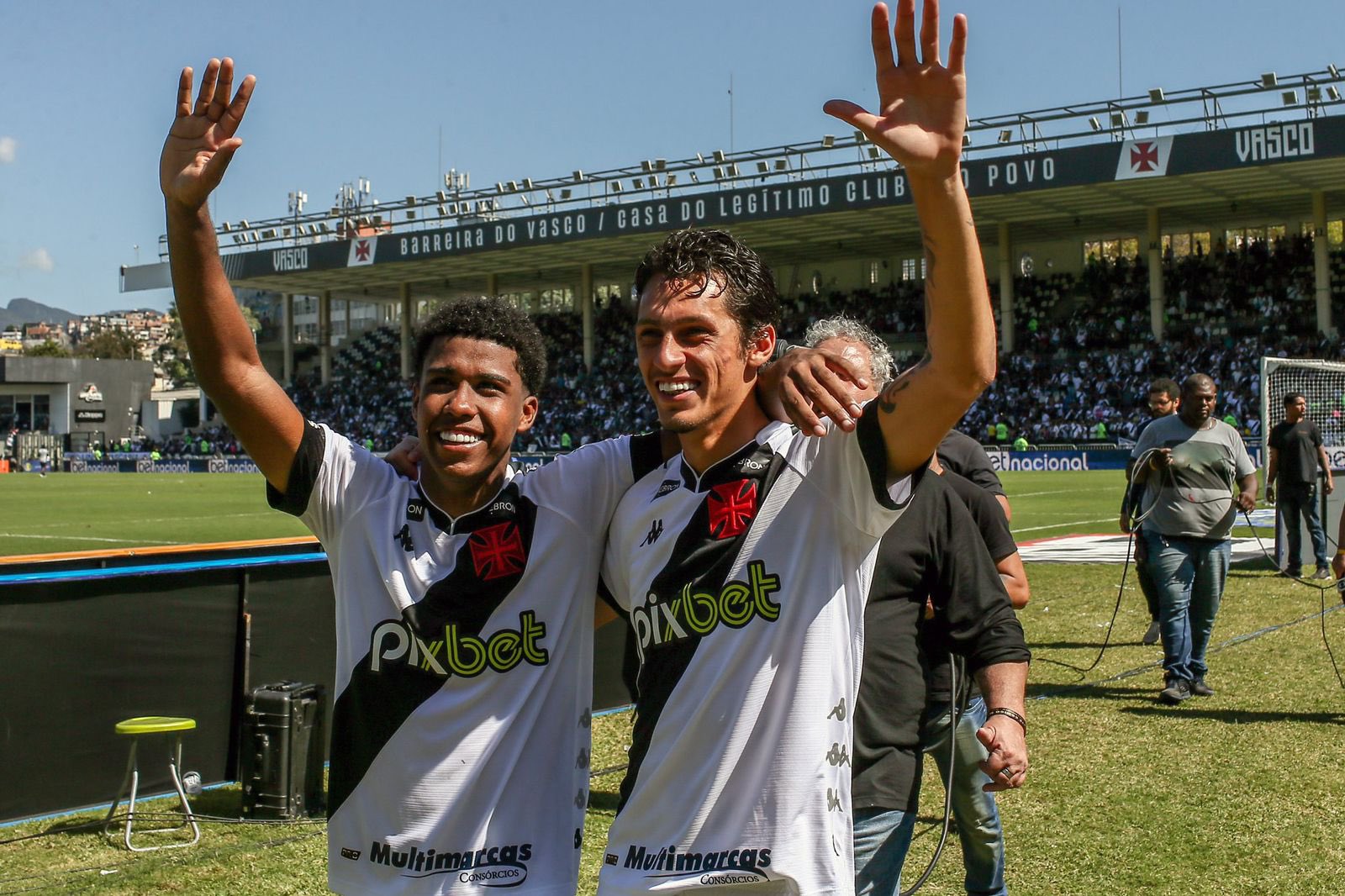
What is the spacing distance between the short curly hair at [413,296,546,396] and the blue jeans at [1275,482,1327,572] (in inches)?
517

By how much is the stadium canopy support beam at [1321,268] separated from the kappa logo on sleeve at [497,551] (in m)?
42.4

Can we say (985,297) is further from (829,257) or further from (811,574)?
(829,257)

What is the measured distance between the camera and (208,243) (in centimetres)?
268

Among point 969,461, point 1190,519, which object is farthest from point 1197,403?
point 969,461

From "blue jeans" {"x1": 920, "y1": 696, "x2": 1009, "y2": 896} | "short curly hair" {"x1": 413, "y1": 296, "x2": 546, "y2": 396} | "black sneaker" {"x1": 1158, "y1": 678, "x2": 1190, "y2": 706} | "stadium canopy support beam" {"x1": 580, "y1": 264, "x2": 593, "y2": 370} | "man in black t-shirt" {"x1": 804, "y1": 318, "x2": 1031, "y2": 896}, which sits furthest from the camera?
"stadium canopy support beam" {"x1": 580, "y1": 264, "x2": 593, "y2": 370}

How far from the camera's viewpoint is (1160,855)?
18.5 feet

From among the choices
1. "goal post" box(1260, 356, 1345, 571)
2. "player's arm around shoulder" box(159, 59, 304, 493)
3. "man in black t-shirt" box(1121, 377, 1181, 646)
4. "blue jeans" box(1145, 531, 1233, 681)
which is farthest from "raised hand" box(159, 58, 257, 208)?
"goal post" box(1260, 356, 1345, 571)

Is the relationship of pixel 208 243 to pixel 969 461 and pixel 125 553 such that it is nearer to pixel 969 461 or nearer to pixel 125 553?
pixel 969 461

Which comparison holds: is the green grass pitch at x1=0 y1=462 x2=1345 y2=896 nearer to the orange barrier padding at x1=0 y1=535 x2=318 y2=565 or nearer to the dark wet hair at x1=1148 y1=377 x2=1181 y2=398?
the orange barrier padding at x1=0 y1=535 x2=318 y2=565

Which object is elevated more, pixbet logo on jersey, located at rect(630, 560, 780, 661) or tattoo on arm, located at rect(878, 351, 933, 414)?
tattoo on arm, located at rect(878, 351, 933, 414)

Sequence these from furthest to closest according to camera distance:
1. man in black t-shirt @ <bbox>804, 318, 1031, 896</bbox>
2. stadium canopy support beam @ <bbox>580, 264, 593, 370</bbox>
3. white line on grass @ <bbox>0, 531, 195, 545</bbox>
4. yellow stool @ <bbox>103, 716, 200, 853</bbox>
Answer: stadium canopy support beam @ <bbox>580, 264, 593, 370</bbox> → white line on grass @ <bbox>0, 531, 195, 545</bbox> → yellow stool @ <bbox>103, 716, 200, 853</bbox> → man in black t-shirt @ <bbox>804, 318, 1031, 896</bbox>

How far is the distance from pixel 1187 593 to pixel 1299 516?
23.2 feet

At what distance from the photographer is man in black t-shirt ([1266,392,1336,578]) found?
14.2 meters

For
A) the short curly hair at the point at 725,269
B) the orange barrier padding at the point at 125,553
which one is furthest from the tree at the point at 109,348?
the short curly hair at the point at 725,269
